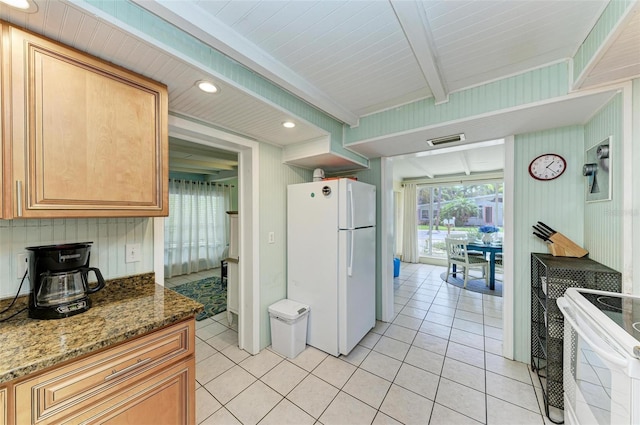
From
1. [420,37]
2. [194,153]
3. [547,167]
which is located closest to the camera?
[420,37]

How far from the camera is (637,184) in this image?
1.26 metres

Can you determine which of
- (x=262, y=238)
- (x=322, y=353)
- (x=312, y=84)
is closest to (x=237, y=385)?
(x=322, y=353)

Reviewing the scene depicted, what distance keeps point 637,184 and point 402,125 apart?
142cm

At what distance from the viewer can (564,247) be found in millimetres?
1851

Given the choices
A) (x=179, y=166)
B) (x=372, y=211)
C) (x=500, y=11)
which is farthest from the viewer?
(x=179, y=166)

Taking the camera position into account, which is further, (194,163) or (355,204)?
(194,163)

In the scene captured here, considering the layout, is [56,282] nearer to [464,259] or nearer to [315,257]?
[315,257]

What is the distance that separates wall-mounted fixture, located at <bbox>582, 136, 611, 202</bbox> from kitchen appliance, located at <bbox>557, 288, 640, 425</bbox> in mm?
788

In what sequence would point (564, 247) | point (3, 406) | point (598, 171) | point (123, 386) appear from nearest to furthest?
point (3, 406) → point (123, 386) → point (598, 171) → point (564, 247)

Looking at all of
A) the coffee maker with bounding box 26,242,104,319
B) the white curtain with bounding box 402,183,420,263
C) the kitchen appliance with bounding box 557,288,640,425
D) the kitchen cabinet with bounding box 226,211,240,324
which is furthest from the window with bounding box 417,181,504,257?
the coffee maker with bounding box 26,242,104,319

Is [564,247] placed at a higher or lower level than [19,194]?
lower

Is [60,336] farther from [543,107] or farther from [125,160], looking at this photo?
[543,107]

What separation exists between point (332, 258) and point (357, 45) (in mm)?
1690

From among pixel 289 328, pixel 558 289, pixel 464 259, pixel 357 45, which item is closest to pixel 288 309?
pixel 289 328
